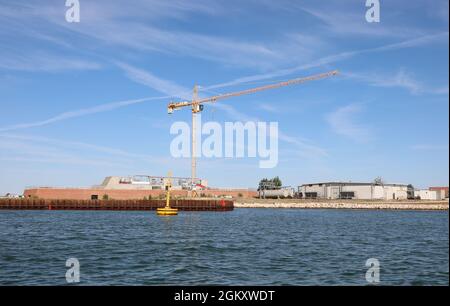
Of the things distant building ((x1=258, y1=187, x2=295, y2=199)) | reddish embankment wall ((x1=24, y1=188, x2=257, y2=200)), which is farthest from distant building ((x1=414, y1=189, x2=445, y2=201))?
reddish embankment wall ((x1=24, y1=188, x2=257, y2=200))

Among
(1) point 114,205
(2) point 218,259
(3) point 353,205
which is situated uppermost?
(2) point 218,259

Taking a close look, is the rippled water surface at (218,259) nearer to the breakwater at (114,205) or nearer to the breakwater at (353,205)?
the breakwater at (114,205)

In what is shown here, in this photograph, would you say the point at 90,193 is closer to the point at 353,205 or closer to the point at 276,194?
the point at 276,194

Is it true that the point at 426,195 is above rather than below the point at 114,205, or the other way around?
above

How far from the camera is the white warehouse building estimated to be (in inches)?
6713

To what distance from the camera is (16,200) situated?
130m

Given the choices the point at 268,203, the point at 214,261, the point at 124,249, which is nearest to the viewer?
the point at 214,261

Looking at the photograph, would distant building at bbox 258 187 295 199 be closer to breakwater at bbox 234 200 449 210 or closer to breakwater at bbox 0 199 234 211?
breakwater at bbox 234 200 449 210

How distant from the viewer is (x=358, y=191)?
172m

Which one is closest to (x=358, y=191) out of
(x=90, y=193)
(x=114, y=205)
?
(x=114, y=205)
